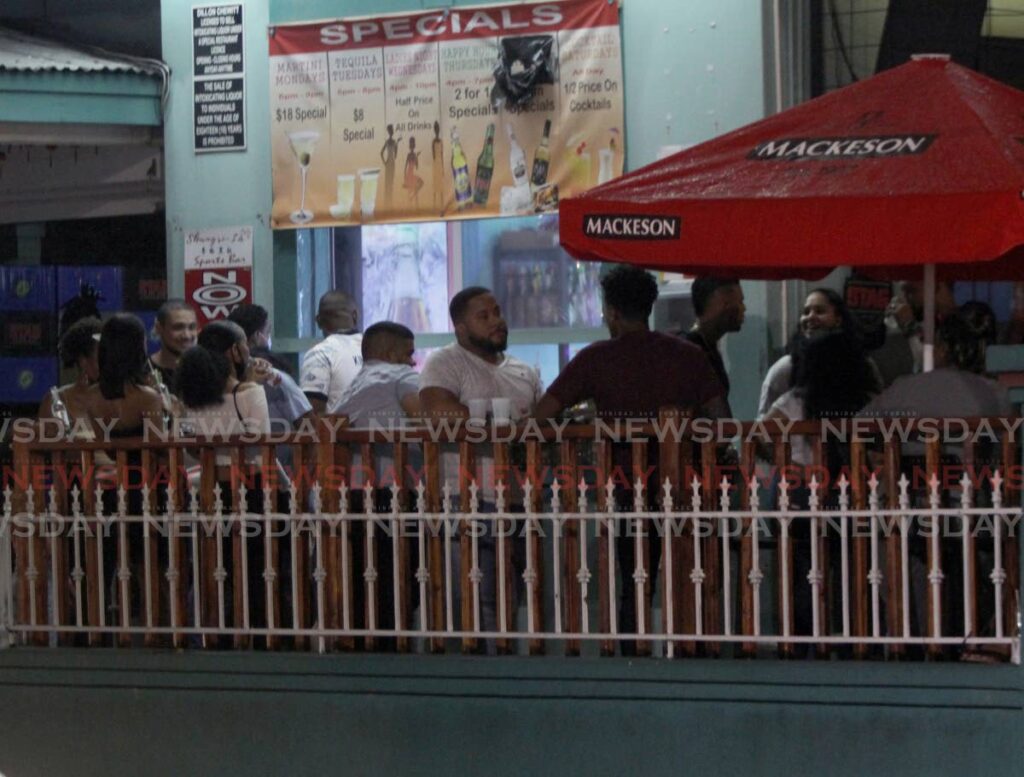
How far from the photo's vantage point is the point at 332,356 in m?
9.77

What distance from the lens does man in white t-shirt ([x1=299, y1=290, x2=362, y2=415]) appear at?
9688mm

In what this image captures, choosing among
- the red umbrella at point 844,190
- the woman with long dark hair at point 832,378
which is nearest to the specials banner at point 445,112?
the woman with long dark hair at point 832,378

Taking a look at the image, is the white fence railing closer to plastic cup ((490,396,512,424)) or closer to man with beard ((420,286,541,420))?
plastic cup ((490,396,512,424))

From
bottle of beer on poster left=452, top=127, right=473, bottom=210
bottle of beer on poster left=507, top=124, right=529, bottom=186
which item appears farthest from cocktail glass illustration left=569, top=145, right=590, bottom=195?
bottle of beer on poster left=452, top=127, right=473, bottom=210

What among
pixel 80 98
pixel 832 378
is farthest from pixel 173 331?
pixel 832 378

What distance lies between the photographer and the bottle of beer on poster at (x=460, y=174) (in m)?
10.1

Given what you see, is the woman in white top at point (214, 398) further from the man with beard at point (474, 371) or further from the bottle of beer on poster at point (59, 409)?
the man with beard at point (474, 371)

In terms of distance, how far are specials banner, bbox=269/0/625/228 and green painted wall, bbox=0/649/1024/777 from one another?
13.2 ft

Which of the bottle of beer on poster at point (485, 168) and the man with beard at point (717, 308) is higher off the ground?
the bottle of beer on poster at point (485, 168)

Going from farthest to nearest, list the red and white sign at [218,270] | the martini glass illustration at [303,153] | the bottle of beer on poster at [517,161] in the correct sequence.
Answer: the red and white sign at [218,270] < the martini glass illustration at [303,153] < the bottle of beer on poster at [517,161]

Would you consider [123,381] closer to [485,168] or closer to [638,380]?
[638,380]

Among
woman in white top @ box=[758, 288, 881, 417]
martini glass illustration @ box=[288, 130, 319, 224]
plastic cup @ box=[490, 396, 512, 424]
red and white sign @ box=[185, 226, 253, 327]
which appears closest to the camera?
plastic cup @ box=[490, 396, 512, 424]

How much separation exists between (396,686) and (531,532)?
2.77ft

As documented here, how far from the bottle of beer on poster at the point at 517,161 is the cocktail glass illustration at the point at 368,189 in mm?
874
